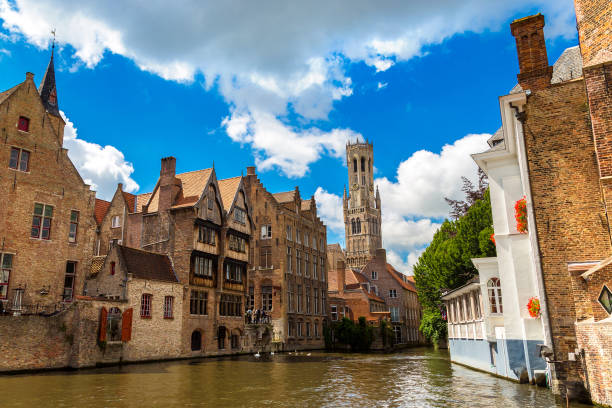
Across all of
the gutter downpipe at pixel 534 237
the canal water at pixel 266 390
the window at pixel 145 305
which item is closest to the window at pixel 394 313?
the window at pixel 145 305

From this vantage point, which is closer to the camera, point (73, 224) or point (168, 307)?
point (73, 224)

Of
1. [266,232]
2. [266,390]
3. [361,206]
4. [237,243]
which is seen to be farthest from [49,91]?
[361,206]

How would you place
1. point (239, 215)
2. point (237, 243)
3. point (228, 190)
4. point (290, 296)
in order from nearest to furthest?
1. point (237, 243)
2. point (239, 215)
3. point (228, 190)
4. point (290, 296)

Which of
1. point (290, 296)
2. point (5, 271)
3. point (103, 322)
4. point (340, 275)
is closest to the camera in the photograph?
point (5, 271)

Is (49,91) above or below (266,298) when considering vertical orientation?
above

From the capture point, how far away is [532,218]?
1384cm

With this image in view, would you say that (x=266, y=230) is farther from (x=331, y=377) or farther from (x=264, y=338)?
(x=331, y=377)

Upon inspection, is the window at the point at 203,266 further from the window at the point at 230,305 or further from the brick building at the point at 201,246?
the window at the point at 230,305

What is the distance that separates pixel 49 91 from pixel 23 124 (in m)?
19.3

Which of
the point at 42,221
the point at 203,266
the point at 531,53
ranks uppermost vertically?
the point at 531,53

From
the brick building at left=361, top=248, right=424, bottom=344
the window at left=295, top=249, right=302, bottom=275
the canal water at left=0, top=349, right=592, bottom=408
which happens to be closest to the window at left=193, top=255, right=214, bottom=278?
the canal water at left=0, top=349, right=592, bottom=408

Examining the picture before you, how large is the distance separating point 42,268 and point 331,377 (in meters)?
17.8

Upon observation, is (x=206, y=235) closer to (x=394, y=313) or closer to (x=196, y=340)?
(x=196, y=340)

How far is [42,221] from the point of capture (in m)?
27.7
